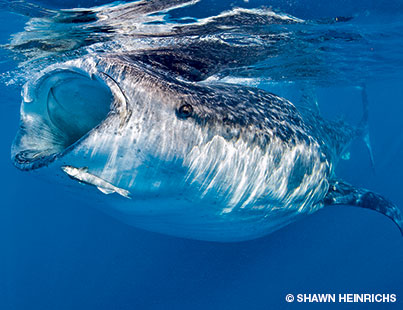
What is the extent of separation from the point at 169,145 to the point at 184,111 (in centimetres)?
33

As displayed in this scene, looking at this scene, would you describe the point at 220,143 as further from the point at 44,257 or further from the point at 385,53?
the point at 44,257

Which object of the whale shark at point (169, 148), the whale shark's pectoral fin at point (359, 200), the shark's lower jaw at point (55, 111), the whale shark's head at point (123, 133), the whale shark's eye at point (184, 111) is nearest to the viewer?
the whale shark's head at point (123, 133)

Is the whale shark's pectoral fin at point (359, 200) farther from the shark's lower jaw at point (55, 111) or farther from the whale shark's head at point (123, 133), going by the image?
the shark's lower jaw at point (55, 111)

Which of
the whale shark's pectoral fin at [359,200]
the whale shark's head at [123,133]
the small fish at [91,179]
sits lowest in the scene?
the whale shark's pectoral fin at [359,200]

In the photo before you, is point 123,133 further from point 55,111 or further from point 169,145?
point 55,111

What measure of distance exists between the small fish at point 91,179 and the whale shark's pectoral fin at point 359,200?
152 inches

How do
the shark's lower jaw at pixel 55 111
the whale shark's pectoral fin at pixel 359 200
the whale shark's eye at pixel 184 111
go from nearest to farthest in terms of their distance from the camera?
1. the whale shark's eye at pixel 184 111
2. the shark's lower jaw at pixel 55 111
3. the whale shark's pectoral fin at pixel 359 200

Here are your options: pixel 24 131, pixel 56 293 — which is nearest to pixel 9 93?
pixel 56 293

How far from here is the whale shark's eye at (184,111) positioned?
222 centimetres

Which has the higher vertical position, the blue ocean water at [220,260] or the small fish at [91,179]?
the small fish at [91,179]

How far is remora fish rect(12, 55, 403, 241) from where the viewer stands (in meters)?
1.97

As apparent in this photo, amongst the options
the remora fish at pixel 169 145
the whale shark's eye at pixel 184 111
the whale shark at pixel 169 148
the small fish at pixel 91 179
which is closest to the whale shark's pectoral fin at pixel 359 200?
the whale shark at pixel 169 148

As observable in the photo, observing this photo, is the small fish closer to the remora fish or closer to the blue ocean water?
the remora fish

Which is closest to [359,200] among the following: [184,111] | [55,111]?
[184,111]
